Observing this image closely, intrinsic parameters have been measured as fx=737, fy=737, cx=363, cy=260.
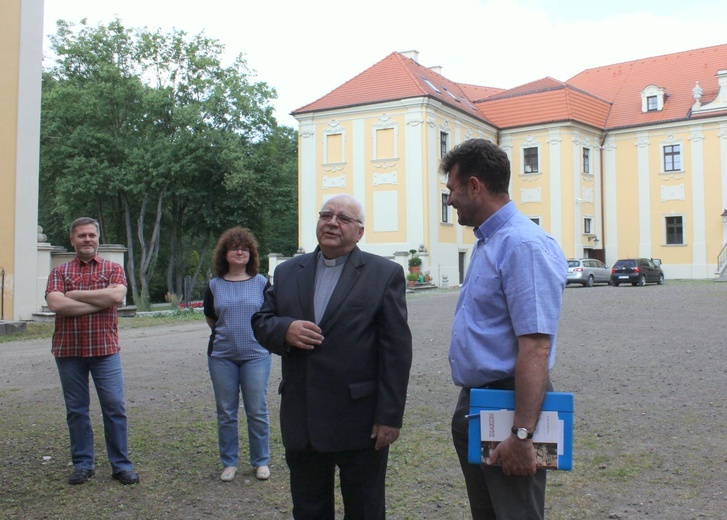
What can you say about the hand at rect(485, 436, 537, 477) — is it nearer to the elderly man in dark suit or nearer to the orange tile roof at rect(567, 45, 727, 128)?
the elderly man in dark suit

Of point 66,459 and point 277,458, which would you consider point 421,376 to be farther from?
point 66,459

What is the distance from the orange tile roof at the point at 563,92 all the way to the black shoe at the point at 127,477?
33574 millimetres

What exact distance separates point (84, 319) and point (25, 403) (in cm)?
349

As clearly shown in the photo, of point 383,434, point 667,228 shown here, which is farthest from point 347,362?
point 667,228

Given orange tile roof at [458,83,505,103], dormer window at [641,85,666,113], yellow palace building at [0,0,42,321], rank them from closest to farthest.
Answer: yellow palace building at [0,0,42,321] < dormer window at [641,85,666,113] < orange tile roof at [458,83,505,103]

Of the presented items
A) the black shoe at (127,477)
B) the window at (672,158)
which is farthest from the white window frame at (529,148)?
the black shoe at (127,477)

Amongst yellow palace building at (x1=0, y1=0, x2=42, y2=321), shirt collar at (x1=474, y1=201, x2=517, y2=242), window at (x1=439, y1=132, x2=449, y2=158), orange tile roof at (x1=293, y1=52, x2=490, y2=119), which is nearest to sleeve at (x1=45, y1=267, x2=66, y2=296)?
shirt collar at (x1=474, y1=201, x2=517, y2=242)

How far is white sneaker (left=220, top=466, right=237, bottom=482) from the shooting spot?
17.0 feet

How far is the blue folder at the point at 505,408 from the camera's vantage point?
2666 millimetres

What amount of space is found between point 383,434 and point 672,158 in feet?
142

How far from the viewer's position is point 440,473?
525 cm

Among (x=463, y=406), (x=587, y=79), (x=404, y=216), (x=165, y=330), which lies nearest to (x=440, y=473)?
(x=463, y=406)

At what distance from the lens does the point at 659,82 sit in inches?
1796

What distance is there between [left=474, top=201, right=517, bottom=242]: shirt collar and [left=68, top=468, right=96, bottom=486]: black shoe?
364 cm
